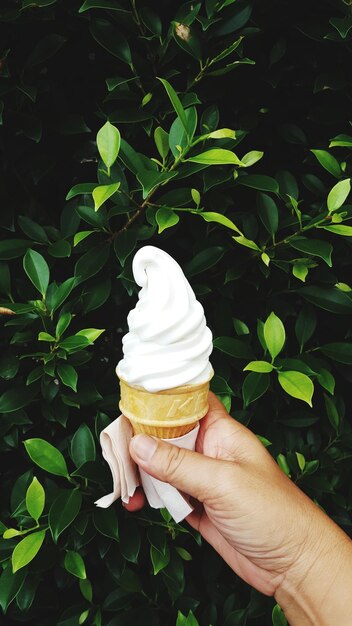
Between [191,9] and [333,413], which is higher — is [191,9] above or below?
above

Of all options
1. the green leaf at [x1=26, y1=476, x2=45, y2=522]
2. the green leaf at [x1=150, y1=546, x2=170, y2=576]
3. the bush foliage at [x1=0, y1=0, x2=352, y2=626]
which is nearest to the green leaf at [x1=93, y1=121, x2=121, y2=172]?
the bush foliage at [x1=0, y1=0, x2=352, y2=626]

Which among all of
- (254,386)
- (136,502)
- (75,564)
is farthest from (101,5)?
(75,564)

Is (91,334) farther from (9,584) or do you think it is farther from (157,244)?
(9,584)

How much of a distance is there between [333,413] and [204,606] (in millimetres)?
735

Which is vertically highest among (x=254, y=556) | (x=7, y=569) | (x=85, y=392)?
(x=85, y=392)

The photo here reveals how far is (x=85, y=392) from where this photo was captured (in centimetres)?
158

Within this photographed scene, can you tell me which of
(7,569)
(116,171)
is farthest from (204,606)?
(116,171)

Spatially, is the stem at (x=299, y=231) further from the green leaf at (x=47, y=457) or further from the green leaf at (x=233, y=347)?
the green leaf at (x=47, y=457)

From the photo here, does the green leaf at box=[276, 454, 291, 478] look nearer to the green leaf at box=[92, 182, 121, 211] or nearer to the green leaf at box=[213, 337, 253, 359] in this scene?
the green leaf at box=[213, 337, 253, 359]

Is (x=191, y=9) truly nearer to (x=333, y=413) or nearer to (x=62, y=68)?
Result: (x=62, y=68)

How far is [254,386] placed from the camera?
5.12ft

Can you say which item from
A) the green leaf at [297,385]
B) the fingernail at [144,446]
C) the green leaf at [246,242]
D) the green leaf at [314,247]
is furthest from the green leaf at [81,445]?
the green leaf at [314,247]

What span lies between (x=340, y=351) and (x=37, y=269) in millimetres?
880

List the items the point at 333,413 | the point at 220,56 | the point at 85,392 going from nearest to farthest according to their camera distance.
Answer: the point at 220,56
the point at 85,392
the point at 333,413
